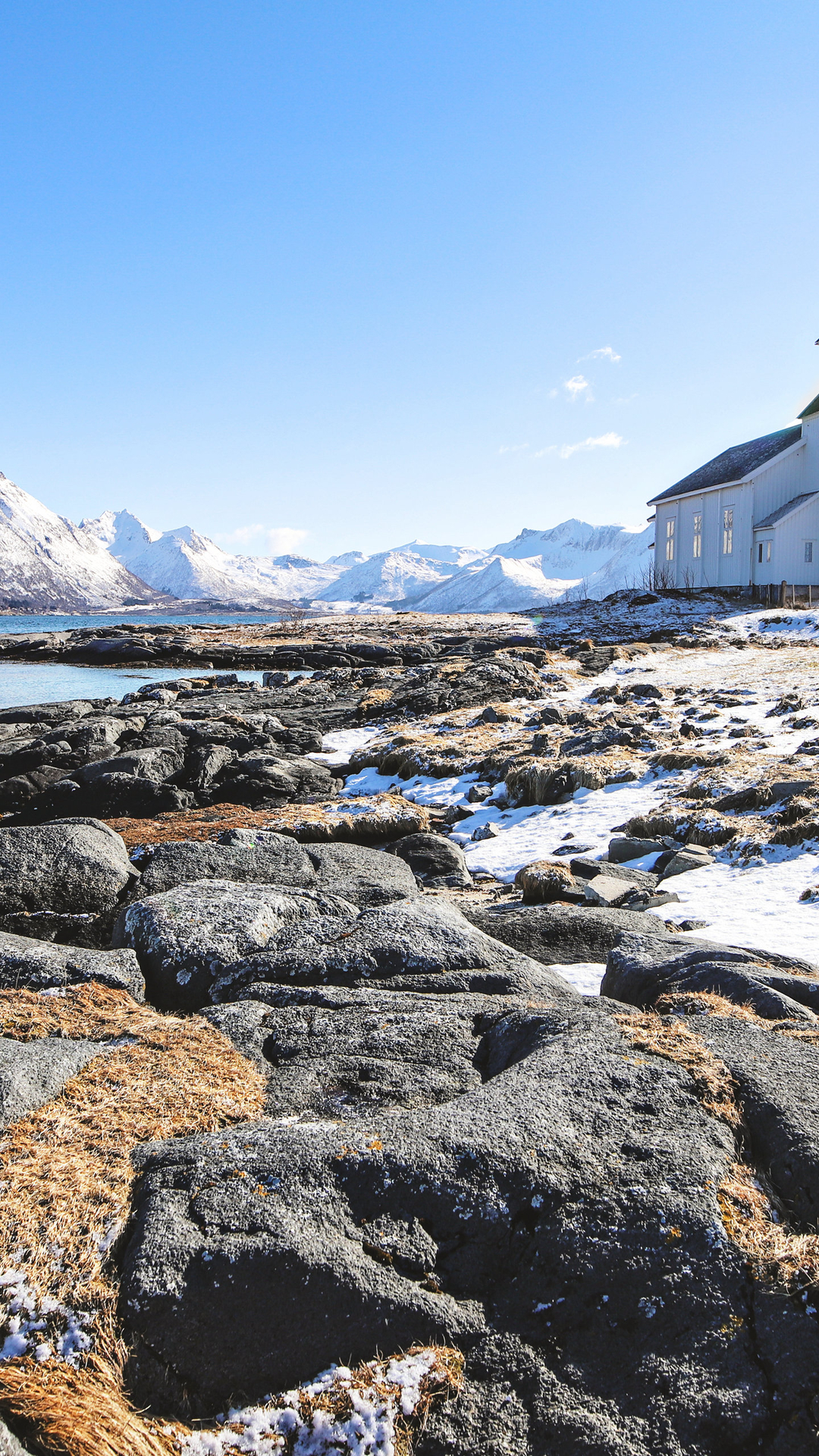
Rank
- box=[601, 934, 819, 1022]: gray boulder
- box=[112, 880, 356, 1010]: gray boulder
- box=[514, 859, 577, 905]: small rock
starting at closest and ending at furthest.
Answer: box=[601, 934, 819, 1022]: gray boulder, box=[112, 880, 356, 1010]: gray boulder, box=[514, 859, 577, 905]: small rock

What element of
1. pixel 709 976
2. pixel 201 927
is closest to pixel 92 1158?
pixel 201 927

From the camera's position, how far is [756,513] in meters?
40.2

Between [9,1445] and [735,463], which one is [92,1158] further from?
[735,463]

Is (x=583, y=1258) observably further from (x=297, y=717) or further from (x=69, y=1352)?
(x=297, y=717)

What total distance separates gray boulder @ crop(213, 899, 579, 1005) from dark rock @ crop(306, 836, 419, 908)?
1.00 meters

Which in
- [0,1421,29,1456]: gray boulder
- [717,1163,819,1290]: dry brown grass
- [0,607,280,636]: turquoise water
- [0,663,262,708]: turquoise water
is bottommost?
[0,1421,29,1456]: gray boulder

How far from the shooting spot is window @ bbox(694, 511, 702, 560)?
44406 millimetres

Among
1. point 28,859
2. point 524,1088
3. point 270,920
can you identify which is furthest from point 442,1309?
point 28,859

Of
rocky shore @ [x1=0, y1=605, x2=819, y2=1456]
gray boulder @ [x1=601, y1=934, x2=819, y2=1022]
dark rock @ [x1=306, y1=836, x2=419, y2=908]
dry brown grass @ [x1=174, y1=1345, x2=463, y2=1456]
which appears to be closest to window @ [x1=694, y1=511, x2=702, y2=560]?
rocky shore @ [x1=0, y1=605, x2=819, y2=1456]

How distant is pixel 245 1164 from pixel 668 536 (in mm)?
49996

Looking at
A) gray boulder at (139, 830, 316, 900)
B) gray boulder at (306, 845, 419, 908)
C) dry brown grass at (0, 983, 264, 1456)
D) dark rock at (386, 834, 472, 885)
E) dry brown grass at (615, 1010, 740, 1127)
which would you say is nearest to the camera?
dry brown grass at (0, 983, 264, 1456)

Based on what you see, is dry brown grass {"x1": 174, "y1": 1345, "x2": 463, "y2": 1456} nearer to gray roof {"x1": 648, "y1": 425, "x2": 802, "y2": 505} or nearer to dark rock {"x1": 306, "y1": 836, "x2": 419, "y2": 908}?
dark rock {"x1": 306, "y1": 836, "x2": 419, "y2": 908}

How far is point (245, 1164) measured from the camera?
2715 mm

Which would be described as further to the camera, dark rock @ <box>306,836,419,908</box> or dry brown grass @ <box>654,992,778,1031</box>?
dark rock @ <box>306,836,419,908</box>
